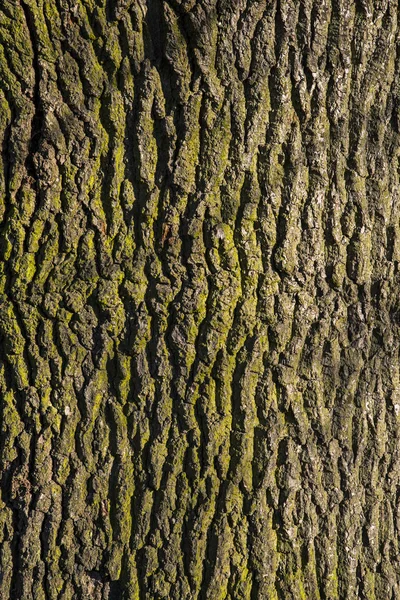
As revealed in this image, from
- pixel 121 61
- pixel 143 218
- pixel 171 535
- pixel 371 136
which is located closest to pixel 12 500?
pixel 171 535

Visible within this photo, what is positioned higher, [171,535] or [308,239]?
[308,239]

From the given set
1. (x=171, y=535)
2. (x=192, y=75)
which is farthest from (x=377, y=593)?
(x=192, y=75)

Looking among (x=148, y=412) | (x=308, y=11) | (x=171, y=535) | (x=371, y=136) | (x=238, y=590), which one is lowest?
(x=238, y=590)

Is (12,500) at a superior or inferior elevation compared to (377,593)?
superior

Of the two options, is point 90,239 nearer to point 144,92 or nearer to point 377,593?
point 144,92

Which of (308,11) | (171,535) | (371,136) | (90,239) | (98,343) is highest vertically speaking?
(308,11)

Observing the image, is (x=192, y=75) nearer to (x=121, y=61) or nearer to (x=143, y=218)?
(x=121, y=61)
